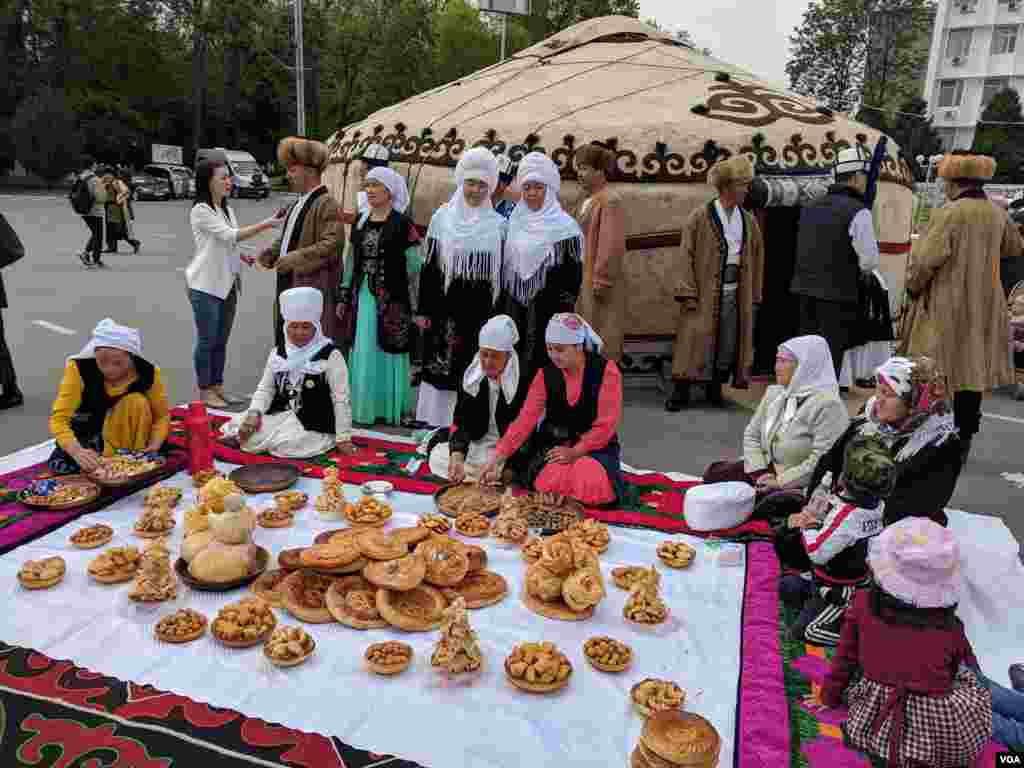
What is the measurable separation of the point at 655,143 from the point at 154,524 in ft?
12.0

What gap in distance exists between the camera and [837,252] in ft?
13.8

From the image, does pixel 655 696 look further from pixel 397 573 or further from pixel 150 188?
pixel 150 188

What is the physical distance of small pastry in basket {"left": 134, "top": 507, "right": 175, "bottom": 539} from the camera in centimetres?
272

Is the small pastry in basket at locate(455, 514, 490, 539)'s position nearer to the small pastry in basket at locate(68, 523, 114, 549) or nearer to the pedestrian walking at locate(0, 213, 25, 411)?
the small pastry in basket at locate(68, 523, 114, 549)

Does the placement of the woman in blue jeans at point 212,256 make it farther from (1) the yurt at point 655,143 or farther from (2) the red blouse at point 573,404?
(2) the red blouse at point 573,404

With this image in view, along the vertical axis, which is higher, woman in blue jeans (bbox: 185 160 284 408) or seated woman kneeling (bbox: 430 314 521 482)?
woman in blue jeans (bbox: 185 160 284 408)

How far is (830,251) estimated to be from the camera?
4207 millimetres

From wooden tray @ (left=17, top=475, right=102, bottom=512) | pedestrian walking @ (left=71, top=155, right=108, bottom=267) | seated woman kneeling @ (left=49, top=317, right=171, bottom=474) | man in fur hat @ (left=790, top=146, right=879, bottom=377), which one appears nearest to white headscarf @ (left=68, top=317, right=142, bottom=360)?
seated woman kneeling @ (left=49, top=317, right=171, bottom=474)

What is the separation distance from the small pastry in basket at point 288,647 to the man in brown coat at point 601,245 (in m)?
2.78

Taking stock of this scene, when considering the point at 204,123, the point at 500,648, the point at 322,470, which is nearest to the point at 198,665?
the point at 500,648

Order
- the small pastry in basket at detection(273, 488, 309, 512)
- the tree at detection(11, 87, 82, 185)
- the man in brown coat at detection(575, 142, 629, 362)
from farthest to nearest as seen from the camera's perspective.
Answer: the tree at detection(11, 87, 82, 185) → the man in brown coat at detection(575, 142, 629, 362) → the small pastry in basket at detection(273, 488, 309, 512)

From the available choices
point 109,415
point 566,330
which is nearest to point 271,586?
point 109,415

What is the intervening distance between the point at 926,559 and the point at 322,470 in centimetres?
247

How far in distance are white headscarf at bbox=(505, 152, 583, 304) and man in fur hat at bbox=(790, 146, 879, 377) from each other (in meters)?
1.32
